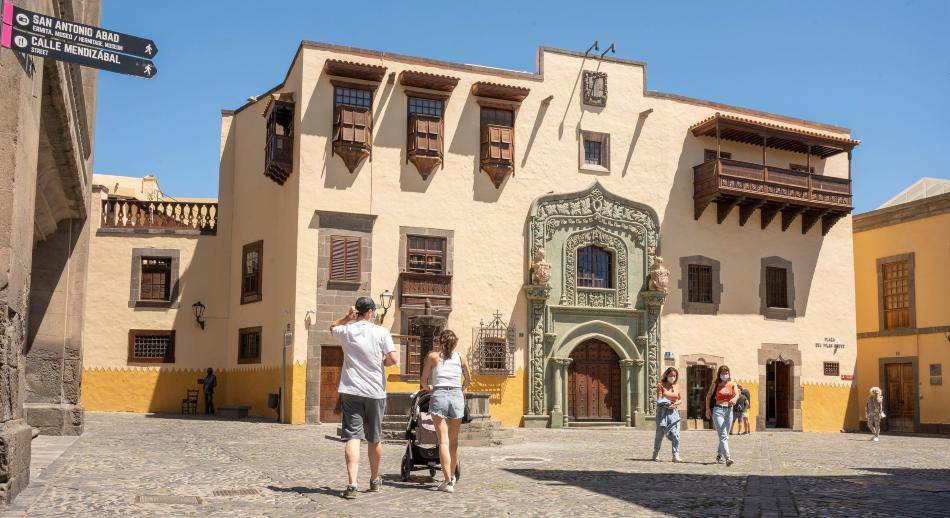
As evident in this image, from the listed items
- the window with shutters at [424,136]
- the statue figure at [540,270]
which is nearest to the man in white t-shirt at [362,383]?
the window with shutters at [424,136]

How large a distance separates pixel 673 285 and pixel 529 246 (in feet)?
15.9

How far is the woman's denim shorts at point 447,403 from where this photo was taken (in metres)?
9.43

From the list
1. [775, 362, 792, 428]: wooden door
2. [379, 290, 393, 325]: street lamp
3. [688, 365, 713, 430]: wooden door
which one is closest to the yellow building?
[775, 362, 792, 428]: wooden door

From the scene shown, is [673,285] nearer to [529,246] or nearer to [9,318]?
[529,246]

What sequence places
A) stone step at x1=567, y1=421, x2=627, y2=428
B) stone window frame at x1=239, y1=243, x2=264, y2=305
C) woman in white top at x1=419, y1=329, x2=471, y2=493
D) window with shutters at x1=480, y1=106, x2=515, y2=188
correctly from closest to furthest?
1. woman in white top at x1=419, y1=329, x2=471, y2=493
2. window with shutters at x1=480, y1=106, x2=515, y2=188
3. stone step at x1=567, y1=421, x2=627, y2=428
4. stone window frame at x1=239, y1=243, x2=264, y2=305

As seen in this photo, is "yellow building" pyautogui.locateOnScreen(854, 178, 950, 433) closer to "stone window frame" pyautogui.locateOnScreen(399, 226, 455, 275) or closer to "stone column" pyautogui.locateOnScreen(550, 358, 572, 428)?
"stone column" pyautogui.locateOnScreen(550, 358, 572, 428)

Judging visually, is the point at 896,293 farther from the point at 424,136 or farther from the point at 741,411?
the point at 424,136

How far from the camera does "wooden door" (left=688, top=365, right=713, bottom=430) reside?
92.5 ft

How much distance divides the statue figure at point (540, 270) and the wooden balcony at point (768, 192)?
5.66 m

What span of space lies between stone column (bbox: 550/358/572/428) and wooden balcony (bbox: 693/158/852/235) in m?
6.55

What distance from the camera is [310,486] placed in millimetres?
9773

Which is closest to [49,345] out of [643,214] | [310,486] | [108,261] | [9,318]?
[310,486]

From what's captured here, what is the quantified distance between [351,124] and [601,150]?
783 centimetres

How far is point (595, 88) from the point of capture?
91.6 ft
